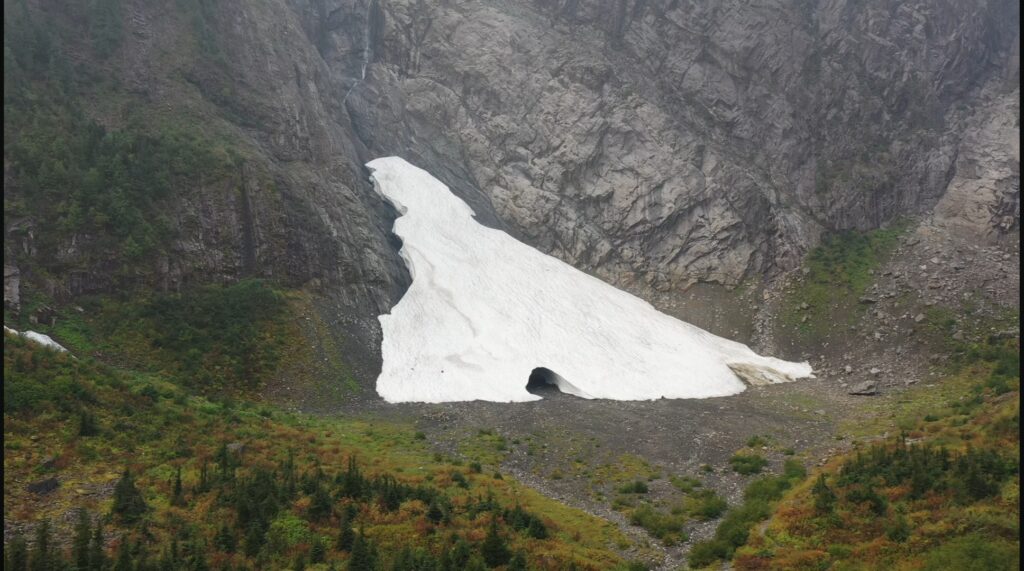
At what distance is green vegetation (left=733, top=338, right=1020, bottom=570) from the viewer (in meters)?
12.9

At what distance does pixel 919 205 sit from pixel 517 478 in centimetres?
4739

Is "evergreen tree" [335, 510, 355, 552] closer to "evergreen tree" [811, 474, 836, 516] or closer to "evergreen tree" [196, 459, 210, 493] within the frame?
"evergreen tree" [196, 459, 210, 493]

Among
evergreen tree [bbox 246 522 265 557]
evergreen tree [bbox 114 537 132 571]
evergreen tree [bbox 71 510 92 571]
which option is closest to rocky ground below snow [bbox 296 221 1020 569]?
evergreen tree [bbox 246 522 265 557]

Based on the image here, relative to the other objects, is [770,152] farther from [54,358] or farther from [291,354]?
[54,358]

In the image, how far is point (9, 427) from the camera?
17.5 m

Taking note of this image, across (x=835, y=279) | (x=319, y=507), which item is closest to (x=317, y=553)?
(x=319, y=507)

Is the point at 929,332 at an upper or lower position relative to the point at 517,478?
upper

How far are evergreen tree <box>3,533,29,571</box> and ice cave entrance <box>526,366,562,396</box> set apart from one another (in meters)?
25.0

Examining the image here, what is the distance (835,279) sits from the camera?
1861 inches

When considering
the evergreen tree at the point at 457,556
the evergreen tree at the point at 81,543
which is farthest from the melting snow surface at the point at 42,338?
the evergreen tree at the point at 457,556

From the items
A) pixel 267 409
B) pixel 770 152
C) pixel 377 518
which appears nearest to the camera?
pixel 377 518

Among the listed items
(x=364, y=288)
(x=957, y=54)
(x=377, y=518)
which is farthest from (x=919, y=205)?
(x=377, y=518)

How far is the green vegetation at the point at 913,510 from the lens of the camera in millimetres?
12945

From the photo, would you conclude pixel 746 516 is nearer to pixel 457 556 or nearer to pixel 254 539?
pixel 457 556
